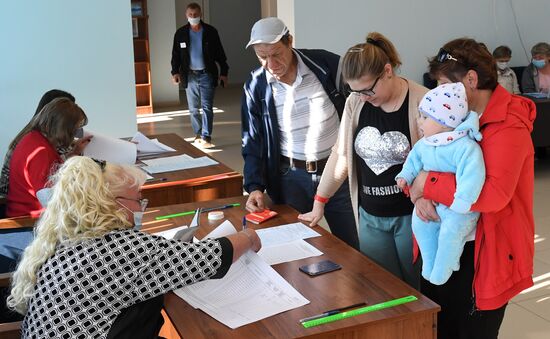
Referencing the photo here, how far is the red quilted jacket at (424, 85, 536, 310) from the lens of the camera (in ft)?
6.26

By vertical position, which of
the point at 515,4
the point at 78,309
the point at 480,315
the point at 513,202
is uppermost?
the point at 515,4

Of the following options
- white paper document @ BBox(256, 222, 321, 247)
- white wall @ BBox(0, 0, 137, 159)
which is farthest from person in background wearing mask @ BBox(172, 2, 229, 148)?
white paper document @ BBox(256, 222, 321, 247)

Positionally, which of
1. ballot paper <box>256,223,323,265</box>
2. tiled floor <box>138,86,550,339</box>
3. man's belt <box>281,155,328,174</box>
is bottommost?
tiled floor <box>138,86,550,339</box>

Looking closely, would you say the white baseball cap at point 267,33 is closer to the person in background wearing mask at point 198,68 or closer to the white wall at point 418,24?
the white wall at point 418,24

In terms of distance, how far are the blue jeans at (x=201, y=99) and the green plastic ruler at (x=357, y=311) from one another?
6397 mm

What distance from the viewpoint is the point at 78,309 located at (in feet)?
5.64

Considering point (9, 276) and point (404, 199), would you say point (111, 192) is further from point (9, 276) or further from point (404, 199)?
point (404, 199)

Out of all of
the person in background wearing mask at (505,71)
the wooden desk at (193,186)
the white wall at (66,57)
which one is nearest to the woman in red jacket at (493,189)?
the wooden desk at (193,186)

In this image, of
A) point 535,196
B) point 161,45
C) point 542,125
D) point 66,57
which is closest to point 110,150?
point 66,57

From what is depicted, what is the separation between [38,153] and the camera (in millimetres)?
3121

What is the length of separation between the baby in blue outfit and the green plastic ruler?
20 centimetres

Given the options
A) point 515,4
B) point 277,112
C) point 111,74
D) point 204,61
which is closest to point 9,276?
point 277,112

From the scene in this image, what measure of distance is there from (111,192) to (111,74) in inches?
178

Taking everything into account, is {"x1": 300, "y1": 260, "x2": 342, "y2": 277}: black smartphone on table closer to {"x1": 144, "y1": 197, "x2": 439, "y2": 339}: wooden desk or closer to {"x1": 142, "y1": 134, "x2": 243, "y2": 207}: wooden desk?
{"x1": 144, "y1": 197, "x2": 439, "y2": 339}: wooden desk
